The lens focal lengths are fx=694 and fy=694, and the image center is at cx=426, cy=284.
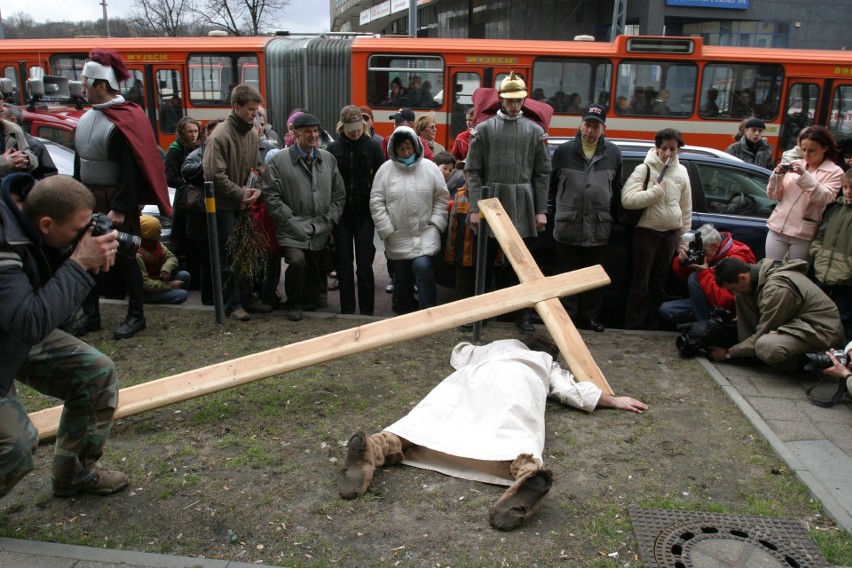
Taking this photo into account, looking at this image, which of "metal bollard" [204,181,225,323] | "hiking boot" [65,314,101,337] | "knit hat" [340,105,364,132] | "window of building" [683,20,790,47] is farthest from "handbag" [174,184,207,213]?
"window of building" [683,20,790,47]

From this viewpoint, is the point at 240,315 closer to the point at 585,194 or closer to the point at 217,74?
the point at 585,194

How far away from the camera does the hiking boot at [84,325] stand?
554 cm

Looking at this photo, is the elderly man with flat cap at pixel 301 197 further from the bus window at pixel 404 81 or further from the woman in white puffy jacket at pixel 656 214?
the bus window at pixel 404 81

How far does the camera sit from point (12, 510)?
3258 mm

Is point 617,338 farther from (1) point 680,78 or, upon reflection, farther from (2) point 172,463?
(1) point 680,78

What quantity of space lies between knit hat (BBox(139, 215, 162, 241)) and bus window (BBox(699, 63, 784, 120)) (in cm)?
1072

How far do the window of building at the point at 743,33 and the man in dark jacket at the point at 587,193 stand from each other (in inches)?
887

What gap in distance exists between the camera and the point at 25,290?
103 inches

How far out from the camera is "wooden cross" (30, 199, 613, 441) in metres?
4.02

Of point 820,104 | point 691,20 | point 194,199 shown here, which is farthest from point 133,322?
point 691,20

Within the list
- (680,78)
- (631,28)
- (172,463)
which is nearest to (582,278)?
(172,463)

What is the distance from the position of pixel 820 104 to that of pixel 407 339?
466 inches

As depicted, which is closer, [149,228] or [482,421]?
[482,421]

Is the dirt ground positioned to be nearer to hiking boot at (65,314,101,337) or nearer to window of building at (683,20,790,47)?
hiking boot at (65,314,101,337)
